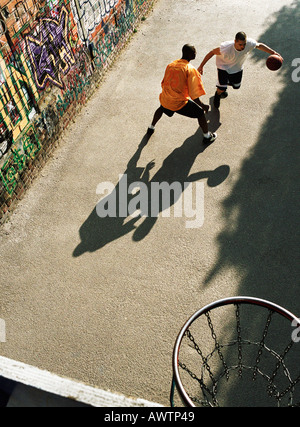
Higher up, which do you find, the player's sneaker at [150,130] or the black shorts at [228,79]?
the black shorts at [228,79]

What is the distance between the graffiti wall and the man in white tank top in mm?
2465

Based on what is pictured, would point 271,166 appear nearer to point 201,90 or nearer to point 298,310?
point 201,90

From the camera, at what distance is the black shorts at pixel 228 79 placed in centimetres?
763

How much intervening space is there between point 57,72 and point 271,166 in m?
4.05

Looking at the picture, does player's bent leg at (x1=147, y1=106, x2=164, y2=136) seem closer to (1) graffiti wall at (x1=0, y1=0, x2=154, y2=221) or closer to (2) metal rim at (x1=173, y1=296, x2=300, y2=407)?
(1) graffiti wall at (x1=0, y1=0, x2=154, y2=221)

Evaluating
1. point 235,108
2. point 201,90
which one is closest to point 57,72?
point 201,90

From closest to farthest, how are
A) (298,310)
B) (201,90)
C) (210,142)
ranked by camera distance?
(298,310) → (201,90) → (210,142)

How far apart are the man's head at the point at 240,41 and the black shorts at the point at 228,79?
555 millimetres

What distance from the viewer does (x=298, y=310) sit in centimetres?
500

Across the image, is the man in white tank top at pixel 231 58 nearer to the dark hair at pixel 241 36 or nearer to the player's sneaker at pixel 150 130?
the dark hair at pixel 241 36

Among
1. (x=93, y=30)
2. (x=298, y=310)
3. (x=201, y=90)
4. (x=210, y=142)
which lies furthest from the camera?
(x=93, y=30)

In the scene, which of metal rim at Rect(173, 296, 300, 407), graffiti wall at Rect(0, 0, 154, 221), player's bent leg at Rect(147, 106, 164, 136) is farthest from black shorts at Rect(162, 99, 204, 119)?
metal rim at Rect(173, 296, 300, 407)

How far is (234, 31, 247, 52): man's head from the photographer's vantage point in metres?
6.89

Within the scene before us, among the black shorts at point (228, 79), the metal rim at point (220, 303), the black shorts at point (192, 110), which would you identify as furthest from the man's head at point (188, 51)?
the metal rim at point (220, 303)
